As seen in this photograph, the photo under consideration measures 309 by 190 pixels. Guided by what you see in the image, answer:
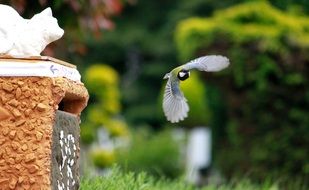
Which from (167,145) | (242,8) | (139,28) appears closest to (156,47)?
(139,28)

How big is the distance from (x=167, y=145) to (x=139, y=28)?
1030cm

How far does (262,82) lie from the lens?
9227 millimetres

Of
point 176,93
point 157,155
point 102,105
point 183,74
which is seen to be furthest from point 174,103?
point 102,105

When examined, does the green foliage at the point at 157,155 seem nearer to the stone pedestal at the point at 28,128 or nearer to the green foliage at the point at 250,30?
the green foliage at the point at 250,30

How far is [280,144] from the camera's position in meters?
9.18

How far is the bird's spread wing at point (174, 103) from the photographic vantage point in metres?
4.10

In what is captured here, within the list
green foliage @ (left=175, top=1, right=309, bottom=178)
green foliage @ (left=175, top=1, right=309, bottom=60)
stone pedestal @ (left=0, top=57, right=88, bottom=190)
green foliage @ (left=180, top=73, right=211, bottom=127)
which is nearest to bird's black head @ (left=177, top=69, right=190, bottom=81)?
stone pedestal @ (left=0, top=57, right=88, bottom=190)

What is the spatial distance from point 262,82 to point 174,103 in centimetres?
521

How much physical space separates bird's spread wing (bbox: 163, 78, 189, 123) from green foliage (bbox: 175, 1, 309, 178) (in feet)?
15.9

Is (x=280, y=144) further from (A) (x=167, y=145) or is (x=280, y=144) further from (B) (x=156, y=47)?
(B) (x=156, y=47)

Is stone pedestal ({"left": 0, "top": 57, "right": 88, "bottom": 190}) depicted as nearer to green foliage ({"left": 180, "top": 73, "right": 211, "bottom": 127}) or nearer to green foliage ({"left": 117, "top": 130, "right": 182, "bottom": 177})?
green foliage ({"left": 117, "top": 130, "right": 182, "bottom": 177})

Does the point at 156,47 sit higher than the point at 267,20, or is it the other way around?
the point at 156,47

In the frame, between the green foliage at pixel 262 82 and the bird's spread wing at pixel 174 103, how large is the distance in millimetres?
4832

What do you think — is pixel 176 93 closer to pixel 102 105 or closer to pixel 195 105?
pixel 102 105
